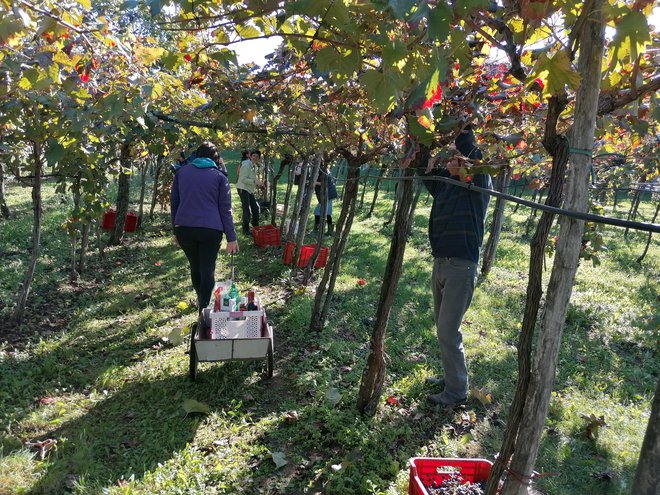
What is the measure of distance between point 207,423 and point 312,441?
2.56 feet

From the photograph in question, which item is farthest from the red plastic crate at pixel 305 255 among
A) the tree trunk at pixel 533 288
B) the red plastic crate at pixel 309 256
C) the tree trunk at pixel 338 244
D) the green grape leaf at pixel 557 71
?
the green grape leaf at pixel 557 71

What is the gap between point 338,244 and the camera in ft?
16.5

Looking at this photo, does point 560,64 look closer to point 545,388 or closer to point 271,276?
point 545,388

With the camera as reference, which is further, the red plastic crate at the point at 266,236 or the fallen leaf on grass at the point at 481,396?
the red plastic crate at the point at 266,236

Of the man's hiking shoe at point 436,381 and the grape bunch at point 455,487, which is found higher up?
the grape bunch at point 455,487

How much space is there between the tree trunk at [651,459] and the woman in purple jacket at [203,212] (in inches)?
147

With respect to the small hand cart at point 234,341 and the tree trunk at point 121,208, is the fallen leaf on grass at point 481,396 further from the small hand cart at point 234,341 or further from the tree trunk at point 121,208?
the tree trunk at point 121,208

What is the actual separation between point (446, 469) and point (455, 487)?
100 millimetres

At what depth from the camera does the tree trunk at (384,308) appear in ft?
10.5

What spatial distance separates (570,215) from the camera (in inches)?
60.7

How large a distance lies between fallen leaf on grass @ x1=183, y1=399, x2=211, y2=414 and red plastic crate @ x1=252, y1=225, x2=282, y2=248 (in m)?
5.28

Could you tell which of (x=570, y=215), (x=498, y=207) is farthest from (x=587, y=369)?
(x=570, y=215)

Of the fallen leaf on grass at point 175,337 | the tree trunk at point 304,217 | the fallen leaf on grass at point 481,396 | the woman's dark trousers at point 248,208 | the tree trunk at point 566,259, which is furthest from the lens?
the woman's dark trousers at point 248,208

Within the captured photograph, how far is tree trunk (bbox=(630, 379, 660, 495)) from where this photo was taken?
1159 mm
